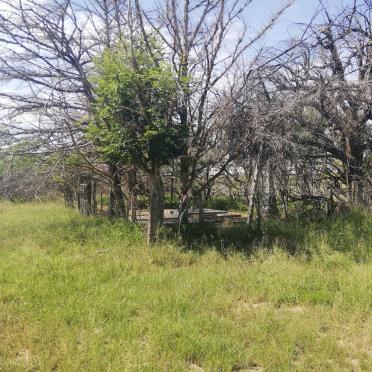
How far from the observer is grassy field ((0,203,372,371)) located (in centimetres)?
371

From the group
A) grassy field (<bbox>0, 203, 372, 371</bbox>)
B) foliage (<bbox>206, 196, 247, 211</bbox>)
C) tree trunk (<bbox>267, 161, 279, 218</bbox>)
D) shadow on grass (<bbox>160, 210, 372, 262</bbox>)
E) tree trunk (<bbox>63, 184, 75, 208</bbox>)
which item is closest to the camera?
grassy field (<bbox>0, 203, 372, 371</bbox>)

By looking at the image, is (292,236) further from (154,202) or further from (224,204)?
(224,204)

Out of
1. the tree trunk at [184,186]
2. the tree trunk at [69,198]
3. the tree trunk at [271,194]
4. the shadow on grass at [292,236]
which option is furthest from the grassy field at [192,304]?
the tree trunk at [69,198]

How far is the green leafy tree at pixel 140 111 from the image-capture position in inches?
297

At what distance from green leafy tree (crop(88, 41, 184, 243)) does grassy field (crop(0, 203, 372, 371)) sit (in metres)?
1.63

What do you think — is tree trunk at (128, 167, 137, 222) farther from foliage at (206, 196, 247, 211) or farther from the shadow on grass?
foliage at (206, 196, 247, 211)

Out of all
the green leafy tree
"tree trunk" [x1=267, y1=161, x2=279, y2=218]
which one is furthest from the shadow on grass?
the green leafy tree

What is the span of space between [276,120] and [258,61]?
1465mm

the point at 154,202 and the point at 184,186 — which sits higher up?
the point at 184,186

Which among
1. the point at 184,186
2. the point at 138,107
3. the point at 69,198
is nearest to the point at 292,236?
the point at 184,186

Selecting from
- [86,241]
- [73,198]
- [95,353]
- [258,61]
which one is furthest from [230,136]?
[73,198]

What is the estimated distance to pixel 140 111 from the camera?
25.0ft

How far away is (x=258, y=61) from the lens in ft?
28.9

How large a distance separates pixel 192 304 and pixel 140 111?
12.9ft
